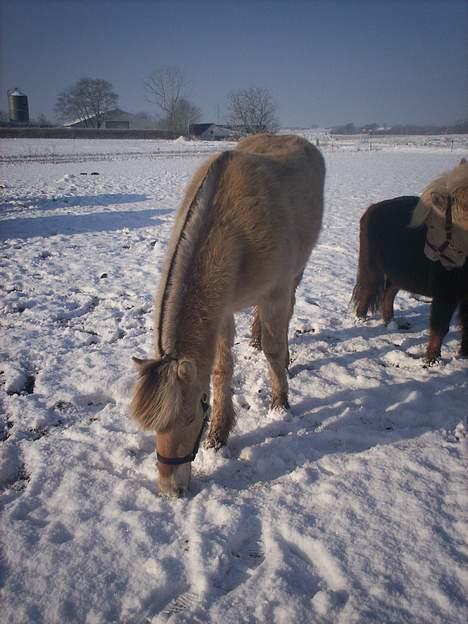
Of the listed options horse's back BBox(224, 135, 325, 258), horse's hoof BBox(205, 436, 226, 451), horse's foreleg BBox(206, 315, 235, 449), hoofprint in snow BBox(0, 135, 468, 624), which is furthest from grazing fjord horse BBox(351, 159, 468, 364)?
horse's hoof BBox(205, 436, 226, 451)

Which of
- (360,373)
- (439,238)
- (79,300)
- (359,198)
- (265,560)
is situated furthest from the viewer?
(359,198)

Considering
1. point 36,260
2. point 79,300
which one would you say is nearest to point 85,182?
point 36,260

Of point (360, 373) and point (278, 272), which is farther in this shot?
point (360, 373)

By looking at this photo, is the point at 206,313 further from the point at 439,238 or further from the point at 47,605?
the point at 439,238

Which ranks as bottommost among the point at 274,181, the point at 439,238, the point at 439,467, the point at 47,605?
the point at 47,605

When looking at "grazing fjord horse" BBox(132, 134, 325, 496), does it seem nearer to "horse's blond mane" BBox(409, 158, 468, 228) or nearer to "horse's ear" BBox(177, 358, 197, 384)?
"horse's ear" BBox(177, 358, 197, 384)

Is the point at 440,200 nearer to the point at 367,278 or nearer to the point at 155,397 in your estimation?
the point at 367,278

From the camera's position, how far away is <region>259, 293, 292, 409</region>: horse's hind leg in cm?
321

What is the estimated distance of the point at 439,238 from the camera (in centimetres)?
362

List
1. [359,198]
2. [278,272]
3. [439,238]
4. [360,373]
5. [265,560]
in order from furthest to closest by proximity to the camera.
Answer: [359,198], [360,373], [439,238], [278,272], [265,560]

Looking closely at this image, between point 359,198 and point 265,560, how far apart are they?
12788mm

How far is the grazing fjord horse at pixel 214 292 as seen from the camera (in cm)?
211

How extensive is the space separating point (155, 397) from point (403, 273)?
3.18m

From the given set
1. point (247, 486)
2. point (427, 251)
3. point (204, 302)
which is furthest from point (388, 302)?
point (204, 302)
